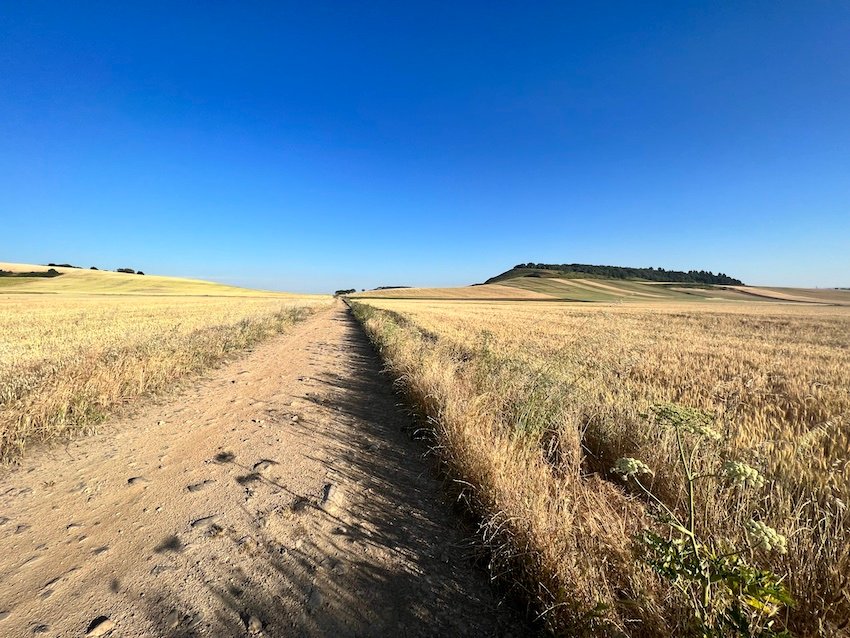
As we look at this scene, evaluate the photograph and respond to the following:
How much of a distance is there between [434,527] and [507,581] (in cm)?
81

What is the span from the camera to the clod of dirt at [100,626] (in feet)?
6.78

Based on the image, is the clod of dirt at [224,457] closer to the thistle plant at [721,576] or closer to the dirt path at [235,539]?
the dirt path at [235,539]

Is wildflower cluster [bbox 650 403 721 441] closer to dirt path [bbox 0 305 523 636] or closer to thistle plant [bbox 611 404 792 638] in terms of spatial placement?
thistle plant [bbox 611 404 792 638]

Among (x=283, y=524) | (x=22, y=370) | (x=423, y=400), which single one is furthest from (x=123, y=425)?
(x=423, y=400)

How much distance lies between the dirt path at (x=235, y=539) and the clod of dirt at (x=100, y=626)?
1cm

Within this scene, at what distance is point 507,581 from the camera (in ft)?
8.17

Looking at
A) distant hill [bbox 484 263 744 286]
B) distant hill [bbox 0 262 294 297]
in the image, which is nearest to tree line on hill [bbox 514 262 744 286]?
distant hill [bbox 484 263 744 286]

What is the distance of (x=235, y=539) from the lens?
2.90 m

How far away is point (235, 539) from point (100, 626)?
2.89 ft

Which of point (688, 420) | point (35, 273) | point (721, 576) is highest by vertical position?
point (35, 273)

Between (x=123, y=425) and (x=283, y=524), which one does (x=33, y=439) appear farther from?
(x=283, y=524)

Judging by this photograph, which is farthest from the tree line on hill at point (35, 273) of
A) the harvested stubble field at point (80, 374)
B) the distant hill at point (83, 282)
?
the harvested stubble field at point (80, 374)

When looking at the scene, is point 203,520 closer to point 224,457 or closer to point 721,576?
point 224,457

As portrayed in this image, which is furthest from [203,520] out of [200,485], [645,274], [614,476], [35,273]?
[645,274]
